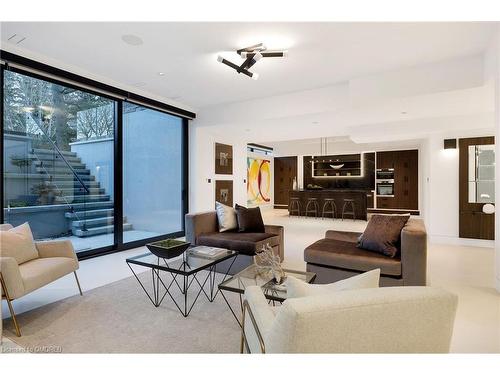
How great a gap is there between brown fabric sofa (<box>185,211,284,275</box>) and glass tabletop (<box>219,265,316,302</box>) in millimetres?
1062

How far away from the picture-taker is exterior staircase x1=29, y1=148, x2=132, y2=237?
4.00m

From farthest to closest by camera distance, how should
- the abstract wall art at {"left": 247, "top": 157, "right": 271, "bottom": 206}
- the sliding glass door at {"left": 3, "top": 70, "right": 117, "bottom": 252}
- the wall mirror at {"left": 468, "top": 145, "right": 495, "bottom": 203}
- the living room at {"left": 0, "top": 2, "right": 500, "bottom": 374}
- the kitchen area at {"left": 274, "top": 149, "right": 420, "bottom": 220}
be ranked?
1. the abstract wall art at {"left": 247, "top": 157, "right": 271, "bottom": 206}
2. the kitchen area at {"left": 274, "top": 149, "right": 420, "bottom": 220}
3. the wall mirror at {"left": 468, "top": 145, "right": 495, "bottom": 203}
4. the sliding glass door at {"left": 3, "top": 70, "right": 117, "bottom": 252}
5. the living room at {"left": 0, "top": 2, "right": 500, "bottom": 374}

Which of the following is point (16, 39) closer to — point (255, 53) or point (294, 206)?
point (255, 53)

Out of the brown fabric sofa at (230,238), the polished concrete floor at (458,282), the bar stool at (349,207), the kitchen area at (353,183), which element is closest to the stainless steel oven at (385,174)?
the kitchen area at (353,183)

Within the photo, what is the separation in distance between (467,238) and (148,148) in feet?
21.1

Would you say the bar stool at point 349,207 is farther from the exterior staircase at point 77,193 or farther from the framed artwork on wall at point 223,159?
the exterior staircase at point 77,193

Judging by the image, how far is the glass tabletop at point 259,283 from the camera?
2.06m

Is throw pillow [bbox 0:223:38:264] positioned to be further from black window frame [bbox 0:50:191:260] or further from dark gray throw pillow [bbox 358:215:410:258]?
dark gray throw pillow [bbox 358:215:410:258]

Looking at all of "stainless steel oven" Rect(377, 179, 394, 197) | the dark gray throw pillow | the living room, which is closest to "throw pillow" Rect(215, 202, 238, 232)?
the living room

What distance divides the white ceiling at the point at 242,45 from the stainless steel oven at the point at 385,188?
775cm

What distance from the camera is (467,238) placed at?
18.5ft

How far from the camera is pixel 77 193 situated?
14.4 ft

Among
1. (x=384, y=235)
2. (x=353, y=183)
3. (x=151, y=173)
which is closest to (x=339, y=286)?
(x=384, y=235)

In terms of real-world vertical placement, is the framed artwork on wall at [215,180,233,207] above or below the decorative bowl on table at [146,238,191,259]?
above
